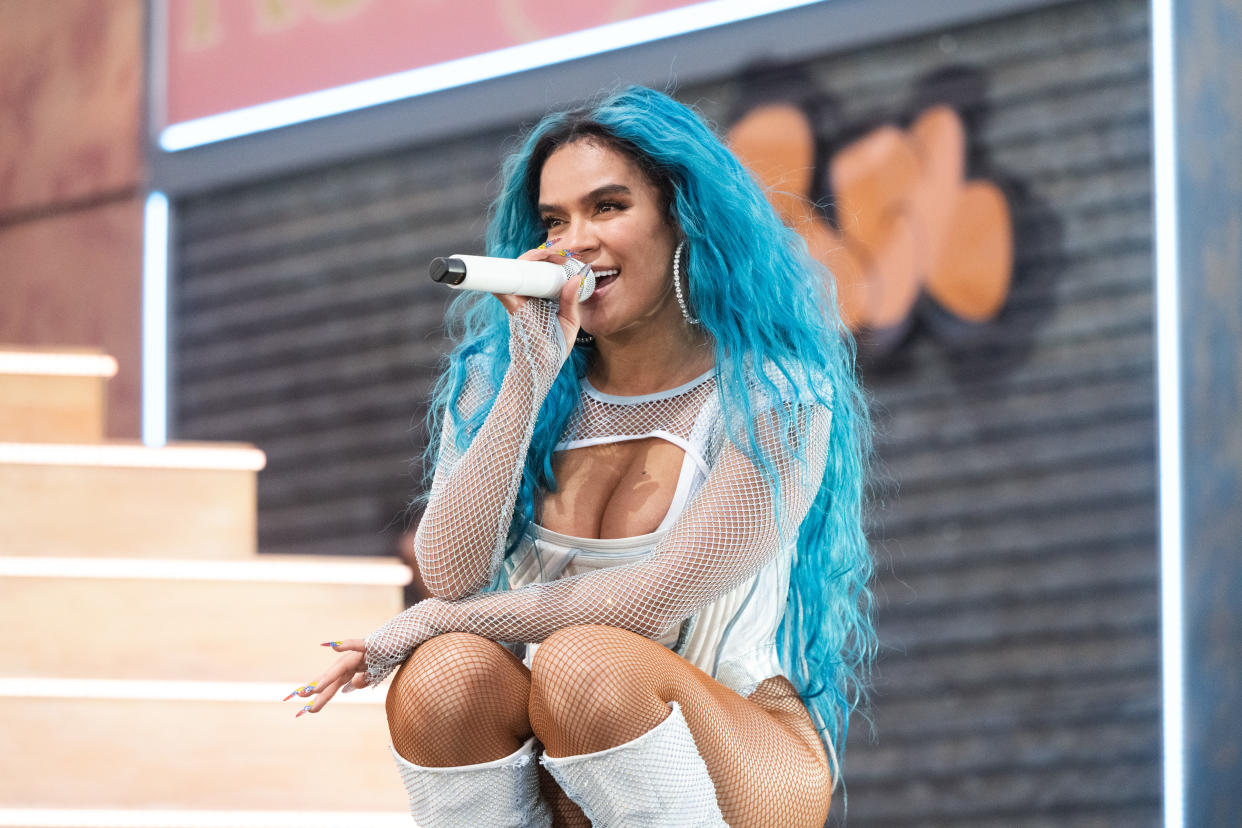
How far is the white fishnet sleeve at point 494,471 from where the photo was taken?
1.58m

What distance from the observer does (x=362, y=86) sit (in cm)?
420

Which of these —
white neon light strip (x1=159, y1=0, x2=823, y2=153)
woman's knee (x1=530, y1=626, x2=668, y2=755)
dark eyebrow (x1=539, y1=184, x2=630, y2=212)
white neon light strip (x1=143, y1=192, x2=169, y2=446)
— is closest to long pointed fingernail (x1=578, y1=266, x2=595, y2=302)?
dark eyebrow (x1=539, y1=184, x2=630, y2=212)

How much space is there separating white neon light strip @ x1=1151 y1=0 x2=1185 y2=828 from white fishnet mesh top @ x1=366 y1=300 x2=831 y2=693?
1584 millimetres

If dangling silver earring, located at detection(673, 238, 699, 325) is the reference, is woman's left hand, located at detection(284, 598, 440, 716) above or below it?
below

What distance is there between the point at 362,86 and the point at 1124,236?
238 centimetres

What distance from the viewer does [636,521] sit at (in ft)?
5.53

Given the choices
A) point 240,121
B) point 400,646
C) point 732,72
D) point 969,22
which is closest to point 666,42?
point 732,72

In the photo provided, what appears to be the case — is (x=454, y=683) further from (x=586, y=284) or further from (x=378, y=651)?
(x=586, y=284)

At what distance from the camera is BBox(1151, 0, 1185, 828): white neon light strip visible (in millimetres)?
2904

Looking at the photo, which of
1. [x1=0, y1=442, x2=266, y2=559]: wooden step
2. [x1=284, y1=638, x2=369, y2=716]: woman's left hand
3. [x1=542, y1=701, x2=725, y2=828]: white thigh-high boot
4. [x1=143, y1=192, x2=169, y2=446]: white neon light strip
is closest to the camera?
[x1=542, y1=701, x2=725, y2=828]: white thigh-high boot

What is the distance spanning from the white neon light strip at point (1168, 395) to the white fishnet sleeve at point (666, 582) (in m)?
1.65

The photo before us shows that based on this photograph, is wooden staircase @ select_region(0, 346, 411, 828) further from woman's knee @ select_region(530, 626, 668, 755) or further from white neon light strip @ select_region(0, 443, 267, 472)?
woman's knee @ select_region(530, 626, 668, 755)

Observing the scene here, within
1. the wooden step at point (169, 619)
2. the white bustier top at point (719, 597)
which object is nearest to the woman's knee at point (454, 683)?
the white bustier top at point (719, 597)

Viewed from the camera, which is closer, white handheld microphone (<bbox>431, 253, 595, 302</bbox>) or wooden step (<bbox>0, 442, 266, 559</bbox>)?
white handheld microphone (<bbox>431, 253, 595, 302</bbox>)
